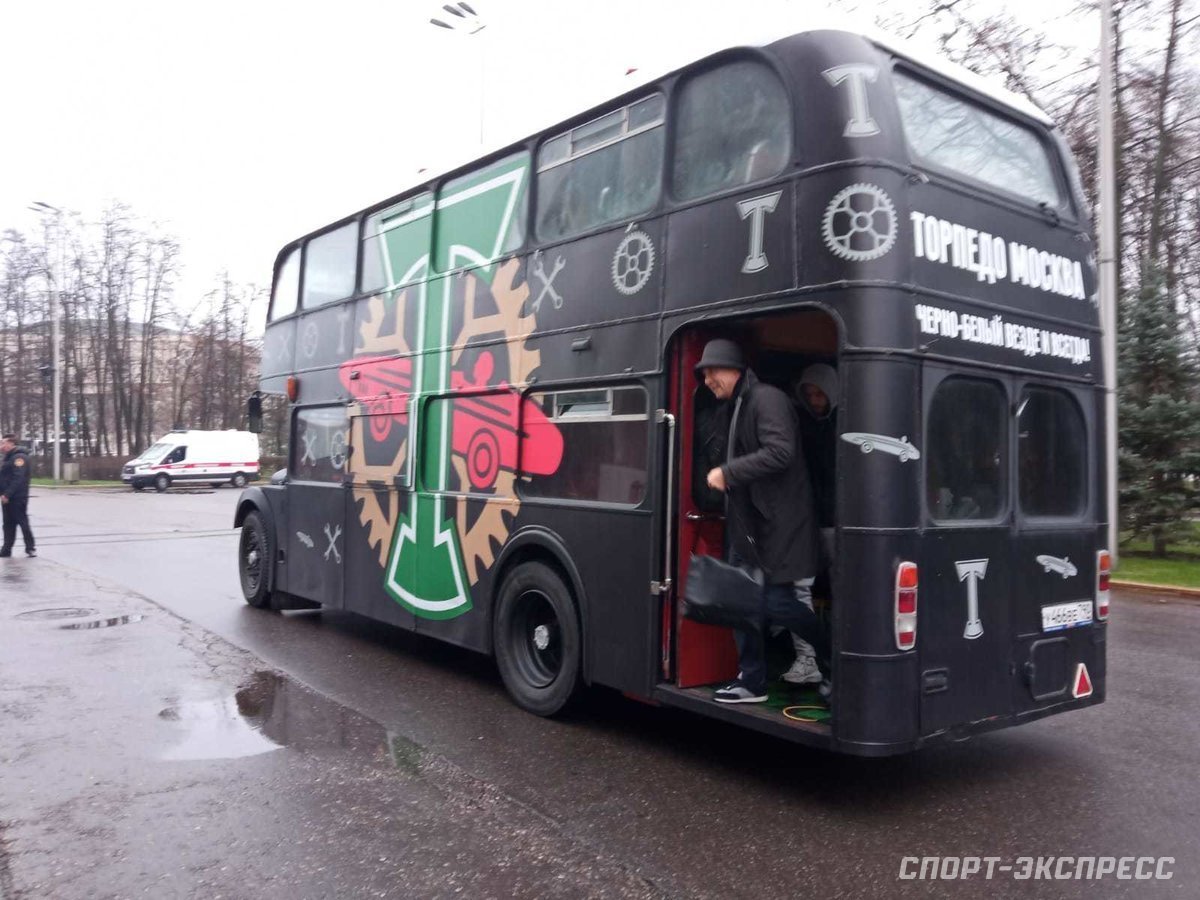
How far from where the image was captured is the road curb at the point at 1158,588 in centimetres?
1264

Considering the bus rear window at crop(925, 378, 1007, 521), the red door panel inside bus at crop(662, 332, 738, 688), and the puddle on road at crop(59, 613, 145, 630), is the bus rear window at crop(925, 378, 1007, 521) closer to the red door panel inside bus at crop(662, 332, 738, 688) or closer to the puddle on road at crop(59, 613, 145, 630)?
the red door panel inside bus at crop(662, 332, 738, 688)

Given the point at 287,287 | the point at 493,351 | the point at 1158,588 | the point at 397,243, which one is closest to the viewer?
the point at 493,351

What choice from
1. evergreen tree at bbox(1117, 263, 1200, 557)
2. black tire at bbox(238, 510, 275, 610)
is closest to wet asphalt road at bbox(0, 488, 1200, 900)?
black tire at bbox(238, 510, 275, 610)

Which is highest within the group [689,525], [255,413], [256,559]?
[255,413]

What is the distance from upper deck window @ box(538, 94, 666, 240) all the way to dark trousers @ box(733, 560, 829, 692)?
2236 millimetres

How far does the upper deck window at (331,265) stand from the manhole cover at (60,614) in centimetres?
394

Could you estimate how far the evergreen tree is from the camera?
50.5 feet

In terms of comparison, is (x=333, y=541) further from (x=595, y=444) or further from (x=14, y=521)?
(x=14, y=521)

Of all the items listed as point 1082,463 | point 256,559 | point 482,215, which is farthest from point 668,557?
point 256,559

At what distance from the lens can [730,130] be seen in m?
5.25

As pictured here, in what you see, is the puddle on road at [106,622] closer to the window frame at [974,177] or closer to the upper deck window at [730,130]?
the upper deck window at [730,130]

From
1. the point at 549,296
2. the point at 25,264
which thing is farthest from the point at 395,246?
the point at 25,264

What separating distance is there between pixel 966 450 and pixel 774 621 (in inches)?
49.7

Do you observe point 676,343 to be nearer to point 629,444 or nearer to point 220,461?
point 629,444
